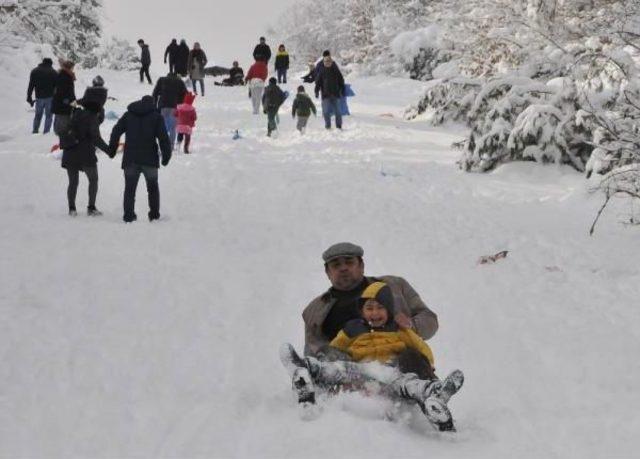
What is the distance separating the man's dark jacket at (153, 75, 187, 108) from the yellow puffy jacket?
12105 mm

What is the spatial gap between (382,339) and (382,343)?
0.03 meters

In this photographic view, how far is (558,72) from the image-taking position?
49.7 feet

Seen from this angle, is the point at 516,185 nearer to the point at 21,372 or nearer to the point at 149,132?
the point at 149,132

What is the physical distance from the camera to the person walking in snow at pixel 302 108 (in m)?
18.9

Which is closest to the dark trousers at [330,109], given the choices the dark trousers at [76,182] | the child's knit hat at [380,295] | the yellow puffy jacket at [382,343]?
the dark trousers at [76,182]

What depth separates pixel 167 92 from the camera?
53.0 ft

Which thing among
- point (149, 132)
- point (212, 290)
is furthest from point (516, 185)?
point (212, 290)

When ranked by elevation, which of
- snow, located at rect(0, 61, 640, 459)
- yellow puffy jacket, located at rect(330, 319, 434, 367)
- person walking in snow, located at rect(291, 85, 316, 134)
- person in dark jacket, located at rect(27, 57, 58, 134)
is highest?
person in dark jacket, located at rect(27, 57, 58, 134)

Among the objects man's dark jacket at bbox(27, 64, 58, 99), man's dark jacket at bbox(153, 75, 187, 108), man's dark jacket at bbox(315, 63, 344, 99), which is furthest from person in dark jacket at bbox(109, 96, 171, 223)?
man's dark jacket at bbox(315, 63, 344, 99)

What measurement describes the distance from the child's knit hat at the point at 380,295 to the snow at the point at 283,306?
658 millimetres

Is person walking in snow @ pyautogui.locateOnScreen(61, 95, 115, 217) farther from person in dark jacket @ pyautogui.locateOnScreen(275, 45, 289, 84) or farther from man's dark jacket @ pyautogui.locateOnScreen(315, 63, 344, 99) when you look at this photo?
person in dark jacket @ pyautogui.locateOnScreen(275, 45, 289, 84)

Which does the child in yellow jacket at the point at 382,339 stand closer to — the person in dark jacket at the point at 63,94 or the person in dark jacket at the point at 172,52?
the person in dark jacket at the point at 63,94

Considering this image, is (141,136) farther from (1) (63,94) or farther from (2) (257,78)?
(2) (257,78)

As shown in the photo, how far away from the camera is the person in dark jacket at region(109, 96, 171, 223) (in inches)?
403
